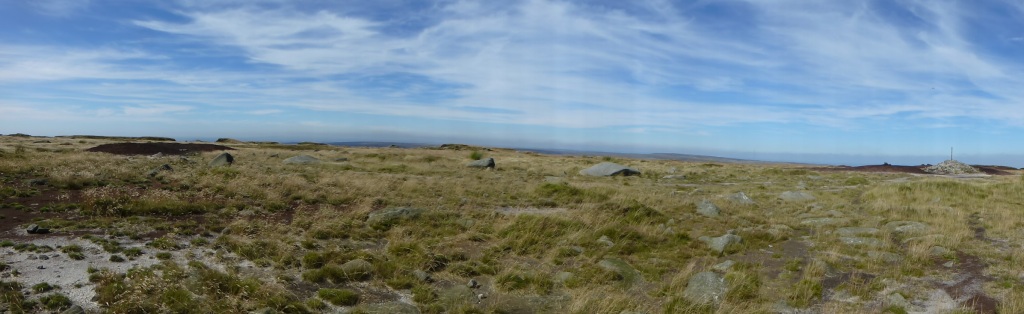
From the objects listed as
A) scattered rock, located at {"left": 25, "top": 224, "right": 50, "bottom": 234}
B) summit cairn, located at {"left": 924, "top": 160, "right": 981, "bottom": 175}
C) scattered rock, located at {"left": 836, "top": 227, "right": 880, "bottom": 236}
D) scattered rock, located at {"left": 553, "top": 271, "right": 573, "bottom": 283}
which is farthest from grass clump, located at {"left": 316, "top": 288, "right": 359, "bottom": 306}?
summit cairn, located at {"left": 924, "top": 160, "right": 981, "bottom": 175}

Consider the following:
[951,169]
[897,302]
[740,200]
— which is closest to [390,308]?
[897,302]

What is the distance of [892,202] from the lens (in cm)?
Result: 2609

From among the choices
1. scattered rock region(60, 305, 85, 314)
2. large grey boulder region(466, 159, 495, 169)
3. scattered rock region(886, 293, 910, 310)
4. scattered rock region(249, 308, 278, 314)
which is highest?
large grey boulder region(466, 159, 495, 169)

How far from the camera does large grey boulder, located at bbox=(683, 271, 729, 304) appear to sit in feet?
33.8

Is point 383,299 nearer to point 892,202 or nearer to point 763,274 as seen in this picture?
point 763,274

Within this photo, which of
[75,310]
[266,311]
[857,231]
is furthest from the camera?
[857,231]

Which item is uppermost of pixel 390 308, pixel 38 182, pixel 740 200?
pixel 38 182

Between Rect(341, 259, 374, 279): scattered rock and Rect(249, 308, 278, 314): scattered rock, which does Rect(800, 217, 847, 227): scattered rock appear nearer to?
Rect(341, 259, 374, 279): scattered rock

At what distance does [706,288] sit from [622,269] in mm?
2132

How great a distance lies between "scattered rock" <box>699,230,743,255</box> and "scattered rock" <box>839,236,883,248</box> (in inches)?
137

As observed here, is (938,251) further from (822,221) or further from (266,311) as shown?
(266,311)

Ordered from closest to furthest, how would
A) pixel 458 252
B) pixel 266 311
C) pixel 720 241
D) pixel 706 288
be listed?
pixel 266 311, pixel 706 288, pixel 458 252, pixel 720 241

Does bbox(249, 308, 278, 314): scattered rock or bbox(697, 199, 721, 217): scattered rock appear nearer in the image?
bbox(249, 308, 278, 314): scattered rock

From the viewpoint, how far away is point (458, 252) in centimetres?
1359
